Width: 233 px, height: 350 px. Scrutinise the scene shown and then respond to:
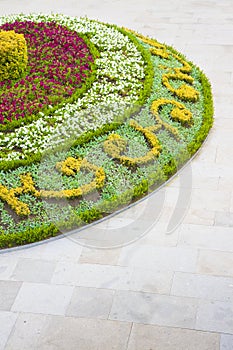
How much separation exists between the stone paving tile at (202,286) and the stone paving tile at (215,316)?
3.6 inches

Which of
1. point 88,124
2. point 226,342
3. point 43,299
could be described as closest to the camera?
point 226,342

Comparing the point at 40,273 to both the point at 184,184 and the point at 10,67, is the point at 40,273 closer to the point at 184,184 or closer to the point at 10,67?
the point at 184,184

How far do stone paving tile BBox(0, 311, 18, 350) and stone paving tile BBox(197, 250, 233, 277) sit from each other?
74.6 inches

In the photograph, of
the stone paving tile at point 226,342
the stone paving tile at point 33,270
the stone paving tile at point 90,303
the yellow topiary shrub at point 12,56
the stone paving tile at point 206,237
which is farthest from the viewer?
the yellow topiary shrub at point 12,56

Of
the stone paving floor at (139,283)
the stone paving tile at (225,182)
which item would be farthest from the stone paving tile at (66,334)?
the stone paving tile at (225,182)

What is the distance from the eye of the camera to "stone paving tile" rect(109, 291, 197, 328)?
6.06 m

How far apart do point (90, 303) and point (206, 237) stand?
1547 millimetres

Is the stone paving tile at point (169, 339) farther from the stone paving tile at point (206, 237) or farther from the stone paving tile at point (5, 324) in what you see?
the stone paving tile at point (206, 237)

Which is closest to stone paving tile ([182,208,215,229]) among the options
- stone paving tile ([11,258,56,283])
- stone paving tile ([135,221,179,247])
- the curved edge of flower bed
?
stone paving tile ([135,221,179,247])

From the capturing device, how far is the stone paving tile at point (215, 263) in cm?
662

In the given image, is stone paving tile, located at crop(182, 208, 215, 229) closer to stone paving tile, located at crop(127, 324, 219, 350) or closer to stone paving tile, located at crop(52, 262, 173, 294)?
stone paving tile, located at crop(52, 262, 173, 294)

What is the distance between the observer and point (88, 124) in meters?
8.80

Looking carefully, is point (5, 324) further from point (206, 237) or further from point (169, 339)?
point (206, 237)

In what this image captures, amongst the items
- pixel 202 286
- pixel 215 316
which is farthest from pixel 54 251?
pixel 215 316
